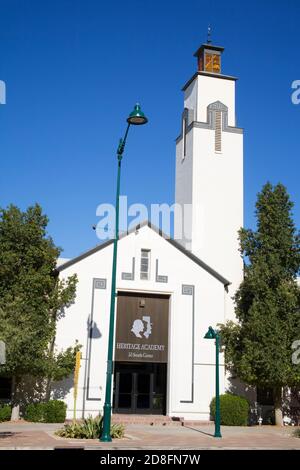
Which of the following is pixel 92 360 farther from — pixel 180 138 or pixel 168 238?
pixel 180 138

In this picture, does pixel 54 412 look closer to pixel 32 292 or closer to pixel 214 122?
pixel 32 292

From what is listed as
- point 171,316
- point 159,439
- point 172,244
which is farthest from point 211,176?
point 159,439

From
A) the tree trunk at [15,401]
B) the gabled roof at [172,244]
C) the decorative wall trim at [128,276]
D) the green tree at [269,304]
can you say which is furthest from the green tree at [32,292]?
the green tree at [269,304]

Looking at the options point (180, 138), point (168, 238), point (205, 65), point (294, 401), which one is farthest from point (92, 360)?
point (205, 65)

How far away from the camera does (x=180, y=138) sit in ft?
124

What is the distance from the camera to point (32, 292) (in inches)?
1054

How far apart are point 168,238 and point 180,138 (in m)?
9.95

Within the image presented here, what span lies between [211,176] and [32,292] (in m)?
13.8

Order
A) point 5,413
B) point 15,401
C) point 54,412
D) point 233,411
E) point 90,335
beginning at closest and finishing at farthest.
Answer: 1. point 54,412
2. point 5,413
3. point 15,401
4. point 233,411
5. point 90,335

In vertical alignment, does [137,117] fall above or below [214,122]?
below

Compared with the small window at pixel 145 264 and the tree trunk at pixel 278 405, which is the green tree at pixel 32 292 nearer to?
the small window at pixel 145 264

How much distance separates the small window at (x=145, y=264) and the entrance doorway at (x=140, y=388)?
4.54m

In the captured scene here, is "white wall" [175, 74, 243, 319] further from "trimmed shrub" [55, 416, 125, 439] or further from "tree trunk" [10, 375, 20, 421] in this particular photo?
"trimmed shrub" [55, 416, 125, 439]
